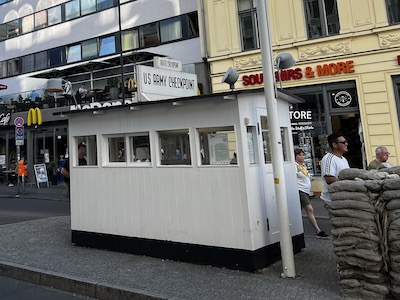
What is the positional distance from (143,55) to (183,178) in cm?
1522

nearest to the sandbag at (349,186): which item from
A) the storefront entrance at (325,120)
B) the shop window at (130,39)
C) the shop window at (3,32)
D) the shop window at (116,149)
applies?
the shop window at (116,149)

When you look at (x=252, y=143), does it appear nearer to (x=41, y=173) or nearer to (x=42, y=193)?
(x=42, y=193)

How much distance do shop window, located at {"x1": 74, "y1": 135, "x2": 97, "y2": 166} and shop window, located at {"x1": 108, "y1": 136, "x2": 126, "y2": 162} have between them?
13.1 inches

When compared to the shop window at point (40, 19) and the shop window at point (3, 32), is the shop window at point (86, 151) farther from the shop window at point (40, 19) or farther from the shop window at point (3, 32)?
the shop window at point (3, 32)

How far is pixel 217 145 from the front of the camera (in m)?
5.16

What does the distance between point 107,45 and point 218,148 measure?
19.1m

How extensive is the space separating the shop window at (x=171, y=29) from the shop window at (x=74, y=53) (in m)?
6.83

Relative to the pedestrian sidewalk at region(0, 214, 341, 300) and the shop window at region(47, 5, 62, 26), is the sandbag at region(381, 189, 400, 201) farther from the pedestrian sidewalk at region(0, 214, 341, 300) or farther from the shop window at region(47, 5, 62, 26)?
the shop window at region(47, 5, 62, 26)

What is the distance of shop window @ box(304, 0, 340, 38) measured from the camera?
1344cm

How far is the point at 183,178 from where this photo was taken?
17.4 ft

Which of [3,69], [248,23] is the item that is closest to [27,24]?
[3,69]

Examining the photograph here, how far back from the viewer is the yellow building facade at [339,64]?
12.4m

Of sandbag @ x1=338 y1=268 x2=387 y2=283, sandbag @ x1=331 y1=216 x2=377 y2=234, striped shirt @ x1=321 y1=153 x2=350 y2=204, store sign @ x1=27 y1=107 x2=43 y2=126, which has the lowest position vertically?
sandbag @ x1=338 y1=268 x2=387 y2=283

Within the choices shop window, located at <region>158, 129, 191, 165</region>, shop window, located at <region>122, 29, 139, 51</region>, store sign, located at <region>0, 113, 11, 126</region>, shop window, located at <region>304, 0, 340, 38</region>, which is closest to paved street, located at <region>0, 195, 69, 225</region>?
shop window, located at <region>158, 129, 191, 165</region>
